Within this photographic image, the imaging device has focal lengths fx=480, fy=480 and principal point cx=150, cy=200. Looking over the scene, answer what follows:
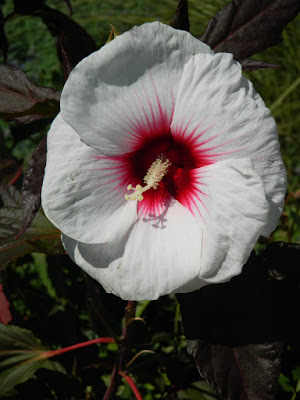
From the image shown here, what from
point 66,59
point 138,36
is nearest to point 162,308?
point 66,59

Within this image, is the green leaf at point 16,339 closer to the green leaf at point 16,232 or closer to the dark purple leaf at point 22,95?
the green leaf at point 16,232

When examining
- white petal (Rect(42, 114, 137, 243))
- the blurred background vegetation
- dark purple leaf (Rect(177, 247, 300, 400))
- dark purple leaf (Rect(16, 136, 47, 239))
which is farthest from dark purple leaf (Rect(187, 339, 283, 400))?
dark purple leaf (Rect(16, 136, 47, 239))

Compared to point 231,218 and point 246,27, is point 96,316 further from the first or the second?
A: point 246,27

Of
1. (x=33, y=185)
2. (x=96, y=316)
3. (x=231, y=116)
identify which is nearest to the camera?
(x=231, y=116)

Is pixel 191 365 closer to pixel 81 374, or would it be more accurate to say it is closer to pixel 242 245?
pixel 81 374

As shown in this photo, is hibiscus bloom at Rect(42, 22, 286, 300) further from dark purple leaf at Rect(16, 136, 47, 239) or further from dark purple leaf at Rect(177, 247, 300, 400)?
dark purple leaf at Rect(177, 247, 300, 400)

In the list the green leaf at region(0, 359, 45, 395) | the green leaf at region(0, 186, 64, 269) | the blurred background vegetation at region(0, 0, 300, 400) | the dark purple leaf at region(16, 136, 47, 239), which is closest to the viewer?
the dark purple leaf at region(16, 136, 47, 239)

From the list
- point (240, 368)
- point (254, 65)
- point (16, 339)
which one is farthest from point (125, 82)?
point (16, 339)
